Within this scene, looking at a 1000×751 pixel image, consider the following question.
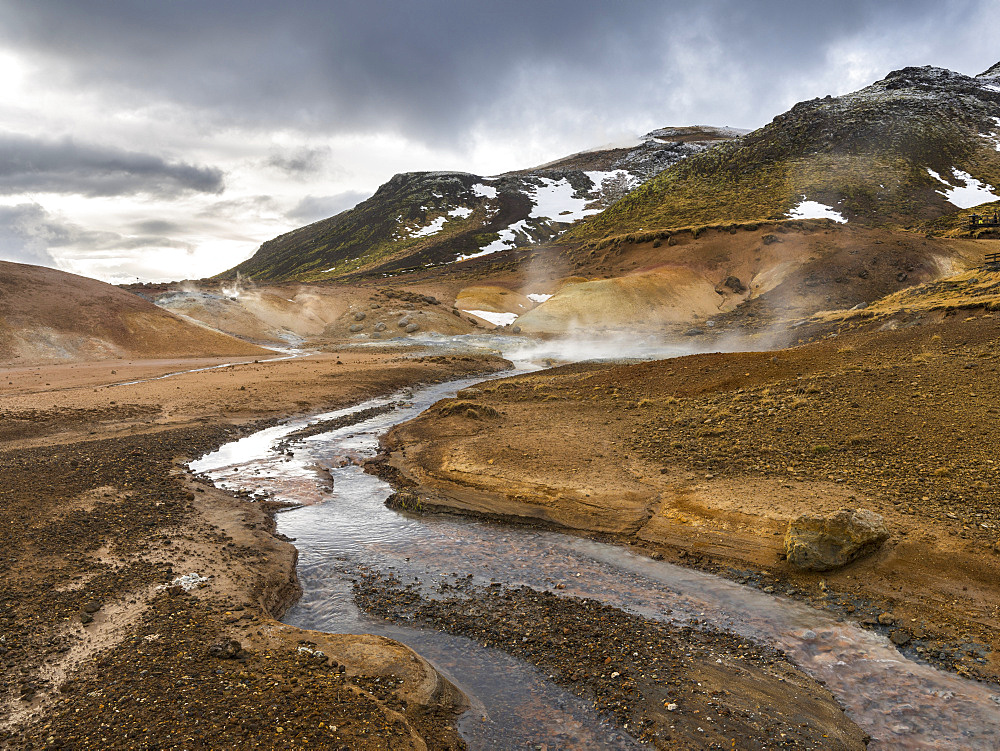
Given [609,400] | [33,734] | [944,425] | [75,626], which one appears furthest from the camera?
[609,400]

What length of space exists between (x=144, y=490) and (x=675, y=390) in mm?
17741

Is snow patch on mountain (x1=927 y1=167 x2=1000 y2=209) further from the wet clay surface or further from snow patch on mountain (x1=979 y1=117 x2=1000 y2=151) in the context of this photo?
the wet clay surface

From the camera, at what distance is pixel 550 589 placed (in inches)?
409

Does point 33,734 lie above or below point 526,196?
below

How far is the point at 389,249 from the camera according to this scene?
15138cm

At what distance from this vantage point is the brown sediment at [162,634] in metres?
6.26

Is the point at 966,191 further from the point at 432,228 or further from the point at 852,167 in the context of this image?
the point at 432,228

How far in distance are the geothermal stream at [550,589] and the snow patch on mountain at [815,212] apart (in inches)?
2827

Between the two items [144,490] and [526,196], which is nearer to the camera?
[144,490]

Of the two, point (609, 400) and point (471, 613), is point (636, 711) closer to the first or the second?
point (471, 613)

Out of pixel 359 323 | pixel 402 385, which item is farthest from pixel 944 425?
pixel 359 323

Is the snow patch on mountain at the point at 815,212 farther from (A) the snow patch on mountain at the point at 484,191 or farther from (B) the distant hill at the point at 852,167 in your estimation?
(A) the snow patch on mountain at the point at 484,191

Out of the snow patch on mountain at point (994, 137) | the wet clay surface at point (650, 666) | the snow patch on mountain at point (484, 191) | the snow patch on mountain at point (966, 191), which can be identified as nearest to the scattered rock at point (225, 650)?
the wet clay surface at point (650, 666)

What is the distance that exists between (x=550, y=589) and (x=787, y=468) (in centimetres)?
704
